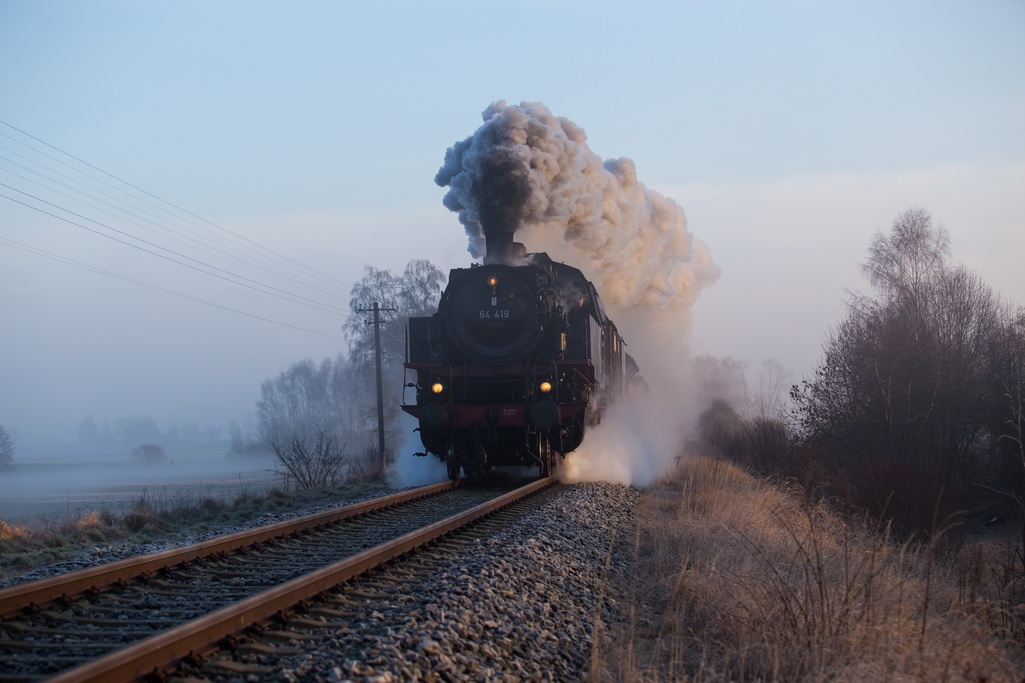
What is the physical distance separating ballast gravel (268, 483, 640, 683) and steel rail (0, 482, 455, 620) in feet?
6.58

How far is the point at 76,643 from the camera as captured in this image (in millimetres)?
4566

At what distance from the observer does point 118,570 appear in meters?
6.05

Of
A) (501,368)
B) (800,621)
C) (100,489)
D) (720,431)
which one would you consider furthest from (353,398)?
(800,621)

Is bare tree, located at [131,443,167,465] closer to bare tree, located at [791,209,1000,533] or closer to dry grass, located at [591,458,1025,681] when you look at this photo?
bare tree, located at [791,209,1000,533]

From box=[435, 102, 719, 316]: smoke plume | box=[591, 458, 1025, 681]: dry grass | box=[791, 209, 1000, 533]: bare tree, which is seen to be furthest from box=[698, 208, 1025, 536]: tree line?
box=[591, 458, 1025, 681]: dry grass

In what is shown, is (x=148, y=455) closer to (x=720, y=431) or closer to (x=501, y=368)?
(x=720, y=431)

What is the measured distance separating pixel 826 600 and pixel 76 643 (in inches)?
172

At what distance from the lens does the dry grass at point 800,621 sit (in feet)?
15.3

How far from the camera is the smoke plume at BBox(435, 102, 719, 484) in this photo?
17.7 m

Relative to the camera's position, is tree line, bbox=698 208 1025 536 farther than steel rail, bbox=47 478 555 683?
Yes

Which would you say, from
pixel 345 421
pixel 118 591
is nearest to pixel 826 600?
pixel 118 591

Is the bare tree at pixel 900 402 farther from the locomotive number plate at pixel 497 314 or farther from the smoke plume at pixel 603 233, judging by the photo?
the locomotive number plate at pixel 497 314

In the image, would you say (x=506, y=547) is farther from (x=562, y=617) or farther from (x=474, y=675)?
(x=474, y=675)

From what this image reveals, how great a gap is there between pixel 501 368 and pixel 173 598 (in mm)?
8892
